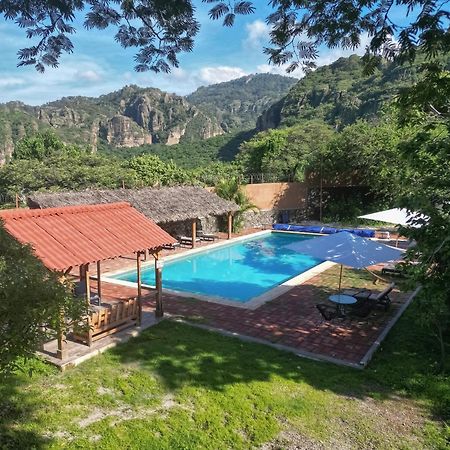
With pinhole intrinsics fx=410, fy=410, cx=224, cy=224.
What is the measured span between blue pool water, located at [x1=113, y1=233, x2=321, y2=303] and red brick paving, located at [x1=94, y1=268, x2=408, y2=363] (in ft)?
7.44

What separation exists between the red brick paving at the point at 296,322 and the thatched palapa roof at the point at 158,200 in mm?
6503

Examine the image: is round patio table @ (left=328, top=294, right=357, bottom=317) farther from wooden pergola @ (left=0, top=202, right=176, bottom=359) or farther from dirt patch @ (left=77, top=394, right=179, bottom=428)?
dirt patch @ (left=77, top=394, right=179, bottom=428)

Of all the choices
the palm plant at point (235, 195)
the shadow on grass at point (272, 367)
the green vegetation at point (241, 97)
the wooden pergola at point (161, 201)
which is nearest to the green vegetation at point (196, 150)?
the green vegetation at point (241, 97)

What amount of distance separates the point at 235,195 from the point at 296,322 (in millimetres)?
15953

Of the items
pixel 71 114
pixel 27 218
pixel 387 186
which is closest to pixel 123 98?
pixel 71 114

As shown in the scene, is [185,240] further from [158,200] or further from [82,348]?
[82,348]

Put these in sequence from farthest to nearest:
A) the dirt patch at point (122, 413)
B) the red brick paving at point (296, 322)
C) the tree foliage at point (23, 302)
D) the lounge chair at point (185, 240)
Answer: the lounge chair at point (185, 240) < the red brick paving at point (296, 322) < the dirt patch at point (122, 413) < the tree foliage at point (23, 302)

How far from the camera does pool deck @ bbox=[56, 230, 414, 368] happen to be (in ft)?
29.0

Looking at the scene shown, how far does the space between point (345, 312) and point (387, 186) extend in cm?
1937

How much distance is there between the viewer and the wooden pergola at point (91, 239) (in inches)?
317

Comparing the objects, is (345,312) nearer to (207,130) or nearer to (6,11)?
(6,11)

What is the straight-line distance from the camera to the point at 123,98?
12731 centimetres

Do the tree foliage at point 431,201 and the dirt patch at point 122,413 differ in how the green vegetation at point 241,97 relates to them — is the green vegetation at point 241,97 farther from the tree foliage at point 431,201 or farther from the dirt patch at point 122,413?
the dirt patch at point 122,413

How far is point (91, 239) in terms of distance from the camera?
29.4ft
